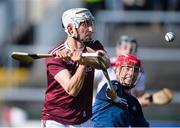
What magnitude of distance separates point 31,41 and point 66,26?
10.1m

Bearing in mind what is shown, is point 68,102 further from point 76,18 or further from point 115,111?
point 76,18

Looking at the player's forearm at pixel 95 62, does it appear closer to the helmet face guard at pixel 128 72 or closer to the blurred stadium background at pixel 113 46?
the helmet face guard at pixel 128 72

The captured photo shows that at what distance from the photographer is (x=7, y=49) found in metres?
16.7

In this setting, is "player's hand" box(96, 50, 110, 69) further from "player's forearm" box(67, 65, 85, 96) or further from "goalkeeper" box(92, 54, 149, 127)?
"goalkeeper" box(92, 54, 149, 127)

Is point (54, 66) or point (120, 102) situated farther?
point (120, 102)

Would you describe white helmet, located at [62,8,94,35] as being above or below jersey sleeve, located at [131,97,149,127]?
above

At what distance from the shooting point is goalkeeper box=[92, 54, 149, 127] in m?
7.71

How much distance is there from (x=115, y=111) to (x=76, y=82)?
59 centimetres

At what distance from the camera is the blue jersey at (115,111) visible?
25.3 feet

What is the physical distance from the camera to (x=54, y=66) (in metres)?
7.59

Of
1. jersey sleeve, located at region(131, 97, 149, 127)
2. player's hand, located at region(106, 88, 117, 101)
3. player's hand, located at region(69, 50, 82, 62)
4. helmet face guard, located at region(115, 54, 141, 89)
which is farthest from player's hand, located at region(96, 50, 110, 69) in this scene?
jersey sleeve, located at region(131, 97, 149, 127)

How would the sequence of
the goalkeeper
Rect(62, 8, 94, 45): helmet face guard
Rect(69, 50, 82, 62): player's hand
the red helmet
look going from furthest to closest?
the red helmet → the goalkeeper → Rect(62, 8, 94, 45): helmet face guard → Rect(69, 50, 82, 62): player's hand

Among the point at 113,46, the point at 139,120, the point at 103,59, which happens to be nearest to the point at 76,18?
the point at 103,59

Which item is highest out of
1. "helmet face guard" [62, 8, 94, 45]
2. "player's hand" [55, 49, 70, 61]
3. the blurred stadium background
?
"helmet face guard" [62, 8, 94, 45]
